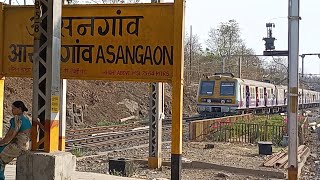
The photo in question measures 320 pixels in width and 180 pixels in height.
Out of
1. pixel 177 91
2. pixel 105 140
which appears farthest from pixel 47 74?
pixel 105 140

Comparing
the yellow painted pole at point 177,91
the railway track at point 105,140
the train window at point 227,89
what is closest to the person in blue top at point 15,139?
the yellow painted pole at point 177,91

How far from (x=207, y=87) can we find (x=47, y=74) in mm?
27237

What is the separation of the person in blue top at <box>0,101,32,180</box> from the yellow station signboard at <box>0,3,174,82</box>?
2.46 metres

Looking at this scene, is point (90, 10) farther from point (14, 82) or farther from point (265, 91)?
point (265, 91)

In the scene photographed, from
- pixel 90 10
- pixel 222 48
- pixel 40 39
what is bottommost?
pixel 40 39

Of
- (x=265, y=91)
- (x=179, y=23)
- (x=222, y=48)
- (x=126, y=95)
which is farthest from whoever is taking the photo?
(x=222, y=48)

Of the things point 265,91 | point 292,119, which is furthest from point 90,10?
point 265,91

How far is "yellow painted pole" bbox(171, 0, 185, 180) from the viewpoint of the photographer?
878 cm

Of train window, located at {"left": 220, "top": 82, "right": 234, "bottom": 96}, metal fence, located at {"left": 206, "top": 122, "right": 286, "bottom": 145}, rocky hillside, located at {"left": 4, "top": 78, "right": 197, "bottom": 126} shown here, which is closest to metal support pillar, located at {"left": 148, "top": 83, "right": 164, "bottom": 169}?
metal fence, located at {"left": 206, "top": 122, "right": 286, "bottom": 145}

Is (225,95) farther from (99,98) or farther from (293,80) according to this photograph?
(293,80)

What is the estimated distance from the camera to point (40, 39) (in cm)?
789

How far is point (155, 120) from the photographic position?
13.3 meters

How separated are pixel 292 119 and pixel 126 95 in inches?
1367

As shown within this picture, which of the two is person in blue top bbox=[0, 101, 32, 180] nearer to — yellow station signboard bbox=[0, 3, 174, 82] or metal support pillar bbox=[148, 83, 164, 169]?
yellow station signboard bbox=[0, 3, 174, 82]
